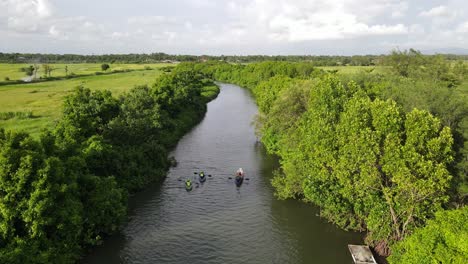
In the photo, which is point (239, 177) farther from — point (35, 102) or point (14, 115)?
point (35, 102)

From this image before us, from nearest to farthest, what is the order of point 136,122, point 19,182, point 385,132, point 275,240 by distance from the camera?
point 19,182, point 385,132, point 275,240, point 136,122

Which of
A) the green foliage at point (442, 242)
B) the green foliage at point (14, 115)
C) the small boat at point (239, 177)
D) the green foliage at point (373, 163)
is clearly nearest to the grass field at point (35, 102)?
the green foliage at point (14, 115)

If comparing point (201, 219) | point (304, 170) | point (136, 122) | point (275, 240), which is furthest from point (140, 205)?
point (304, 170)

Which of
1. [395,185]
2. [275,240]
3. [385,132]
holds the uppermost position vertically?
[385,132]

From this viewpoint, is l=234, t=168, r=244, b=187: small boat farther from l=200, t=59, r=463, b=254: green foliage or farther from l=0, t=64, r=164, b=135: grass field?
l=0, t=64, r=164, b=135: grass field

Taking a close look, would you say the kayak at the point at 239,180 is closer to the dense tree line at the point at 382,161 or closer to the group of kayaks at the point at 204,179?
the group of kayaks at the point at 204,179

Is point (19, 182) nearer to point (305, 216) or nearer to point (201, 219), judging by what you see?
point (201, 219)
